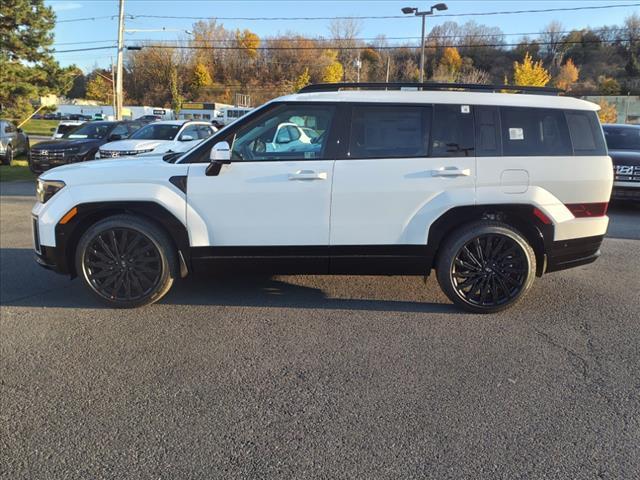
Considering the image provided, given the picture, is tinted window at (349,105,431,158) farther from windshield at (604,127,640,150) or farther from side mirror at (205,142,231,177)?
windshield at (604,127,640,150)

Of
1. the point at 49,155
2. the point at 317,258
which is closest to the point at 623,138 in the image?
the point at 317,258

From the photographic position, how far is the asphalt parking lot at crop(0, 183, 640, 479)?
2611mm

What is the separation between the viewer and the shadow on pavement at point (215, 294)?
4.86m

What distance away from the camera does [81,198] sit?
4484 mm

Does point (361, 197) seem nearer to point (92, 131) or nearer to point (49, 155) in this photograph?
point (49, 155)

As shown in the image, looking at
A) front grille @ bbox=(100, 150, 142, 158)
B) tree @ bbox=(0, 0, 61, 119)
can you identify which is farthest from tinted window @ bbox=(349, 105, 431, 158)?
tree @ bbox=(0, 0, 61, 119)

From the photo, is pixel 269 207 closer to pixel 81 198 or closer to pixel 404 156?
pixel 404 156

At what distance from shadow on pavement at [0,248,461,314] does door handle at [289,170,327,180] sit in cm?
124

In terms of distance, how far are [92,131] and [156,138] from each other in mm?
4807

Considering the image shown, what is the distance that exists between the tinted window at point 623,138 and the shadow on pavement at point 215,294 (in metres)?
8.71

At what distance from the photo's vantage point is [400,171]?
4395 mm

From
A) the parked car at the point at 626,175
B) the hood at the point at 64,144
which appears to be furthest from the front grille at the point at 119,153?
the parked car at the point at 626,175

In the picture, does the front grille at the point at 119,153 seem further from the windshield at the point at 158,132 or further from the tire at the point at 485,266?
the tire at the point at 485,266

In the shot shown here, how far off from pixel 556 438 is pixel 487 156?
8.09 ft
